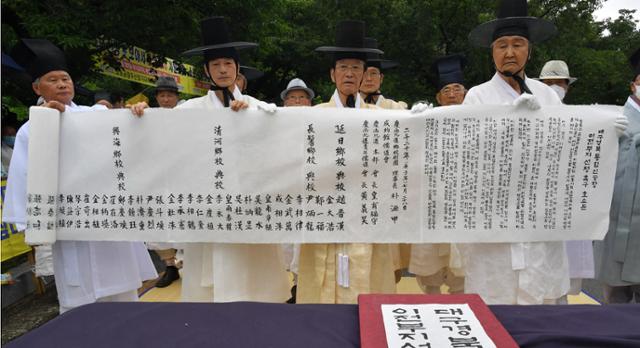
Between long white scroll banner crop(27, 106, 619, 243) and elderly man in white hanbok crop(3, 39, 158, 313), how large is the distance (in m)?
0.15

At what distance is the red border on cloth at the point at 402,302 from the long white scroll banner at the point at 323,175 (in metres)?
0.99

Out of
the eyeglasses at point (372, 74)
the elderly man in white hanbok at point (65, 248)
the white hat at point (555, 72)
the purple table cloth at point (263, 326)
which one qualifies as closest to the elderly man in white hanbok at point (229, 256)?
the elderly man in white hanbok at point (65, 248)

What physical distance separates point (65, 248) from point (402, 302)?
2.45 meters

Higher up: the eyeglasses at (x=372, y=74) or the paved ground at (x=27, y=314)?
the eyeglasses at (x=372, y=74)

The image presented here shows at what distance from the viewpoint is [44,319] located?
4469mm

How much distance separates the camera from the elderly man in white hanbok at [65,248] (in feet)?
9.49

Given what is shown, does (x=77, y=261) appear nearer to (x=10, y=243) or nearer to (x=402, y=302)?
(x=402, y=302)

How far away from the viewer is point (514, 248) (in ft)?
9.39

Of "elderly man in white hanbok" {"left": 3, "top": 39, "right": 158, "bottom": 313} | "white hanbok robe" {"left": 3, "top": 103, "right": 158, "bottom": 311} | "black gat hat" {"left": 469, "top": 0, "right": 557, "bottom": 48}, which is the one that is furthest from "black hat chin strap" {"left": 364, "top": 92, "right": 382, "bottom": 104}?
"white hanbok robe" {"left": 3, "top": 103, "right": 158, "bottom": 311}

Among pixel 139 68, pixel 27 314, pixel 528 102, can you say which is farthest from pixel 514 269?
pixel 139 68

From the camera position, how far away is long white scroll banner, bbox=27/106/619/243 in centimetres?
282

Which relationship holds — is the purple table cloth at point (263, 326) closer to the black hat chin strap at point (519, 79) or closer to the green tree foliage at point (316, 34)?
the black hat chin strap at point (519, 79)

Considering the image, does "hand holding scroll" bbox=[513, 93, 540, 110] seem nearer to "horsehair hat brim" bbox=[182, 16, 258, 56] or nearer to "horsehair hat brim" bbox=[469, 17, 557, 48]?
"horsehair hat brim" bbox=[469, 17, 557, 48]

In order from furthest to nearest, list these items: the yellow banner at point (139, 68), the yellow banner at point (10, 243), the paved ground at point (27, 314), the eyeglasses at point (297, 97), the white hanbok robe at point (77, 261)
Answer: the yellow banner at point (139, 68), the eyeglasses at point (297, 97), the yellow banner at point (10, 243), the paved ground at point (27, 314), the white hanbok robe at point (77, 261)
